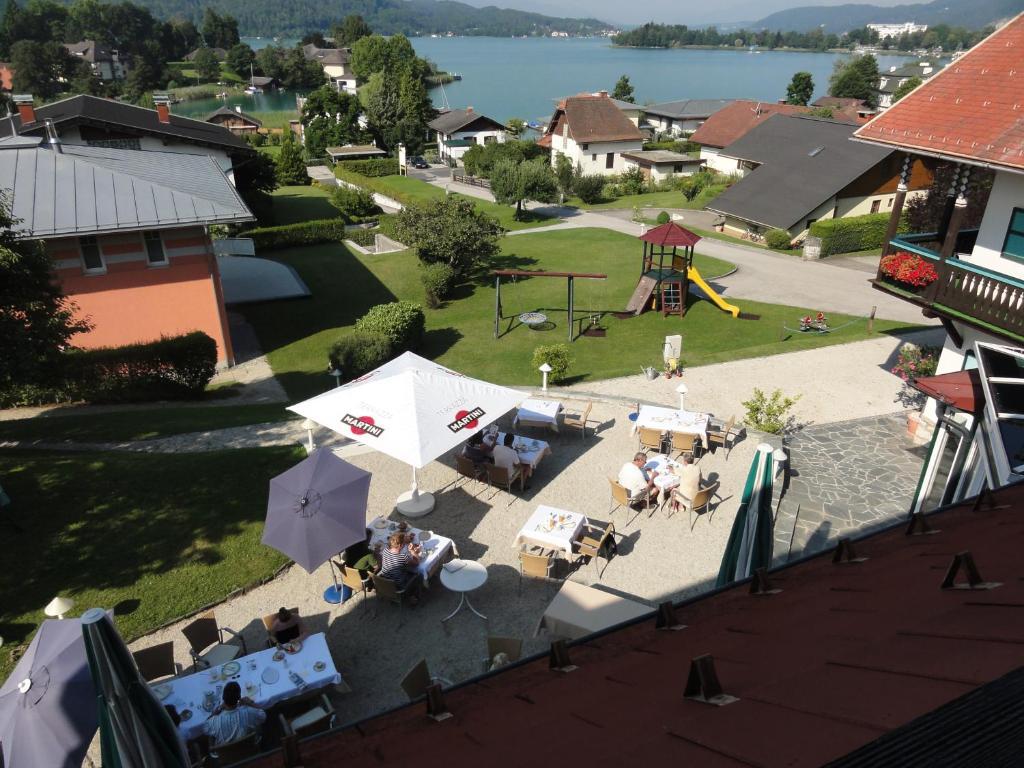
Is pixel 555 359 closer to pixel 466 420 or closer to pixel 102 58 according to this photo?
pixel 466 420

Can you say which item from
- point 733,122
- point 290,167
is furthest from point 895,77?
point 290,167

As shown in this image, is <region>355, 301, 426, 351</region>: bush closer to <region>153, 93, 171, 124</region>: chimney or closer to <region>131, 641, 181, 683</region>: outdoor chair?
<region>131, 641, 181, 683</region>: outdoor chair

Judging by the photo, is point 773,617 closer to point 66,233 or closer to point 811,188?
point 66,233

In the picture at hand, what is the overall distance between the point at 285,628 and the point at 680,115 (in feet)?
278

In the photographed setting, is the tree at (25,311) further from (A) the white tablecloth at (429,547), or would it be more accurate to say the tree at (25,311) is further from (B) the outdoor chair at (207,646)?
(A) the white tablecloth at (429,547)

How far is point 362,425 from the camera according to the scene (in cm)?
1172

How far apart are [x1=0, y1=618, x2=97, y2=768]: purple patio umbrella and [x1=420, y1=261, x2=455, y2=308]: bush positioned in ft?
72.5

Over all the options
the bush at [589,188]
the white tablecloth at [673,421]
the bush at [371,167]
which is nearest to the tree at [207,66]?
the bush at [371,167]

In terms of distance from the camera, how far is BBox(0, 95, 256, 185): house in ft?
96.7

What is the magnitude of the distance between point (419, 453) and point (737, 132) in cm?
6039

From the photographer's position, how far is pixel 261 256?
3675 centimetres

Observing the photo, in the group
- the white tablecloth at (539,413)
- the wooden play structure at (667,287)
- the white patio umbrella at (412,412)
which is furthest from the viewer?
the wooden play structure at (667,287)

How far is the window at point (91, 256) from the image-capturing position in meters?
19.2

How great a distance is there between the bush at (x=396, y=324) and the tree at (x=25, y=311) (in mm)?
9589
